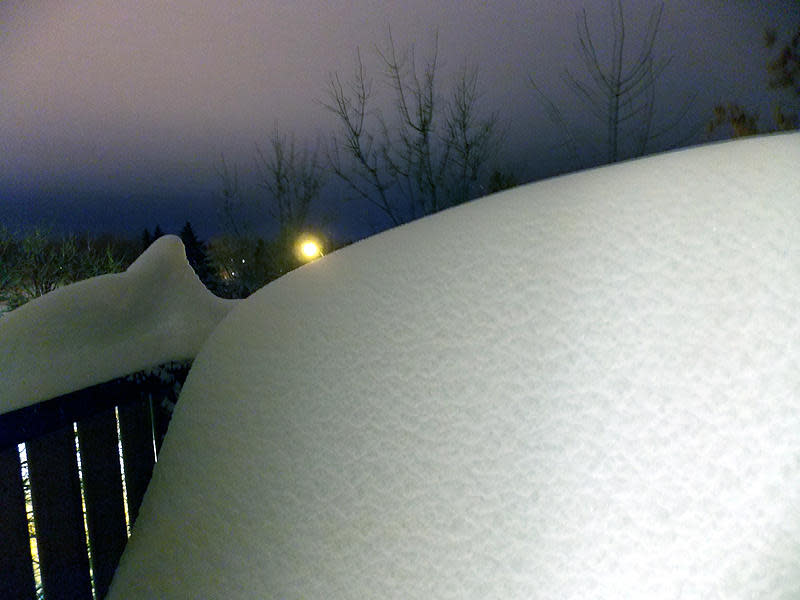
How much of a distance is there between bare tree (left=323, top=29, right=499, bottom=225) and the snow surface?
1280cm

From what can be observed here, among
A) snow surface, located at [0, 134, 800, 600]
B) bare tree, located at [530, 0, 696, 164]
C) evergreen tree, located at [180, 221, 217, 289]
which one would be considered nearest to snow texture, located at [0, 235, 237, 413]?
snow surface, located at [0, 134, 800, 600]

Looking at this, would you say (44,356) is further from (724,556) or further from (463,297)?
(724,556)

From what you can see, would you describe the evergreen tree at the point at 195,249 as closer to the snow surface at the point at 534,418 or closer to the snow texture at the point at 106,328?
the snow texture at the point at 106,328

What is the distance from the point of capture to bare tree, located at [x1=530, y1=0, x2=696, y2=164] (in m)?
10.5

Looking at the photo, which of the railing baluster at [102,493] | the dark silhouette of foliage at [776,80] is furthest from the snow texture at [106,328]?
the dark silhouette of foliage at [776,80]

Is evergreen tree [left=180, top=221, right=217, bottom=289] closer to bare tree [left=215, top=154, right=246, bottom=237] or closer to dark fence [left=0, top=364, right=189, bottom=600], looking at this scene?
bare tree [left=215, top=154, right=246, bottom=237]

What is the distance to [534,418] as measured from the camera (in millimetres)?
1206

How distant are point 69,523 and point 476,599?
3.91 feet

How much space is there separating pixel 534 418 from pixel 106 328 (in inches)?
53.0

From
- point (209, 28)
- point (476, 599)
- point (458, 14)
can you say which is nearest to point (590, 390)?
point (476, 599)

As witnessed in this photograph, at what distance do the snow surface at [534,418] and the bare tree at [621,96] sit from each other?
9.39 meters

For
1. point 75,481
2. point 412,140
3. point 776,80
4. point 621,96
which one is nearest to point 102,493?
point 75,481

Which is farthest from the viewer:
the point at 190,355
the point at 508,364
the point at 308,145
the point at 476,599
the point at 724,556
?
the point at 308,145

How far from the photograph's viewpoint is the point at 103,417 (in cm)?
175
